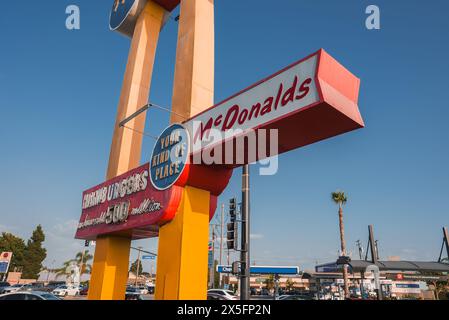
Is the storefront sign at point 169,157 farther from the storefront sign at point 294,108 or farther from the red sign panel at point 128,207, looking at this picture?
the storefront sign at point 294,108

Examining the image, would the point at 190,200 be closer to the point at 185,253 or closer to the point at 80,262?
the point at 185,253

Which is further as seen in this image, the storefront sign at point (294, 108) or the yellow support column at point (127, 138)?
the yellow support column at point (127, 138)

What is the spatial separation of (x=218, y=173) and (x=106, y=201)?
6.67 metres

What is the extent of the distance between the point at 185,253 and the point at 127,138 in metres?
8.63

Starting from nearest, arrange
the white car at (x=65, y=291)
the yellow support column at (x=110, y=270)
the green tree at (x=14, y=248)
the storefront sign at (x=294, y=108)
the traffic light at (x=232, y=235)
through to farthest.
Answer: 1. the storefront sign at (x=294, y=108)
2. the traffic light at (x=232, y=235)
3. the yellow support column at (x=110, y=270)
4. the white car at (x=65, y=291)
5. the green tree at (x=14, y=248)

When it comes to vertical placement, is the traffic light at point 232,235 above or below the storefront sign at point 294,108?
below

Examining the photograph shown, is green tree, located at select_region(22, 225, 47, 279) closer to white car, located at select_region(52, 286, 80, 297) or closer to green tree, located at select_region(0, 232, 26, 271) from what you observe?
green tree, located at select_region(0, 232, 26, 271)

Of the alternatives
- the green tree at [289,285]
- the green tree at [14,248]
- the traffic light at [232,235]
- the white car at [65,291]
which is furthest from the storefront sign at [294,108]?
the green tree at [14,248]

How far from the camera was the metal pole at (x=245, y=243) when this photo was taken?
37.7 ft

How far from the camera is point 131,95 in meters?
17.8

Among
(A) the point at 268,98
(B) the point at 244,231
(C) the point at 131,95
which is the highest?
(C) the point at 131,95

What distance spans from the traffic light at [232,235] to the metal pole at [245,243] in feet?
1.09
